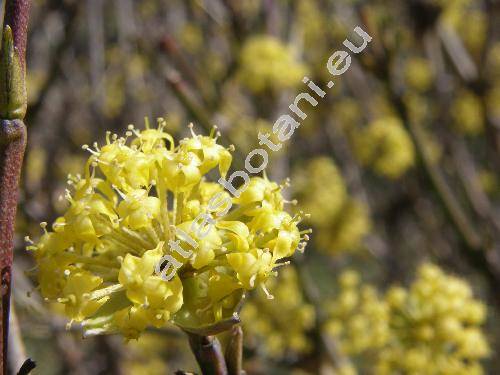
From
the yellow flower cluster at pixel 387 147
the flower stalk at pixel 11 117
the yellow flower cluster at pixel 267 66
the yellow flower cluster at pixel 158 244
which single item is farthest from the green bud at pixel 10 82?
the yellow flower cluster at pixel 387 147

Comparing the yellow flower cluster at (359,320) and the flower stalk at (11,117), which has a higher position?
the flower stalk at (11,117)

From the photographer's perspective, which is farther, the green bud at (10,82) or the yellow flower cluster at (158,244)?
the yellow flower cluster at (158,244)

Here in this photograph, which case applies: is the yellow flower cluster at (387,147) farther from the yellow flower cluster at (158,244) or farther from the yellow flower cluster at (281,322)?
the yellow flower cluster at (158,244)

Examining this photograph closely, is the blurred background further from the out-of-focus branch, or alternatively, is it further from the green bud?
the green bud

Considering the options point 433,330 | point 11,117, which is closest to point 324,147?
point 433,330

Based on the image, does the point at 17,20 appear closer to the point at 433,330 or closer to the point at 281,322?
the point at 433,330

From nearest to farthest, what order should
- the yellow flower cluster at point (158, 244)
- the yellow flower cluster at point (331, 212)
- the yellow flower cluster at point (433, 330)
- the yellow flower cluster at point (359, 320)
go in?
the yellow flower cluster at point (158, 244) < the yellow flower cluster at point (433, 330) < the yellow flower cluster at point (359, 320) < the yellow flower cluster at point (331, 212)

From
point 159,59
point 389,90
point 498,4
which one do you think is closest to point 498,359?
point 389,90

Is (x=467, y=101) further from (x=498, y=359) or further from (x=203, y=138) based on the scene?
(x=203, y=138)
